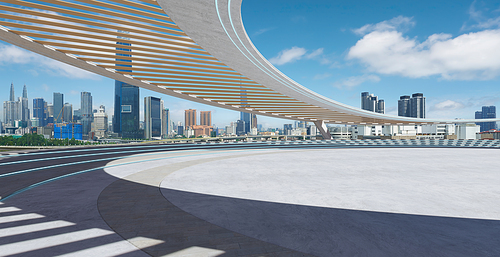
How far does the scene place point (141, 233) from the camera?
11.9 ft

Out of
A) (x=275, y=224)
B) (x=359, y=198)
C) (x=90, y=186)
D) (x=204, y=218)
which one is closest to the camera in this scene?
(x=275, y=224)

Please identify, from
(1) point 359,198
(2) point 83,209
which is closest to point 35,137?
(2) point 83,209

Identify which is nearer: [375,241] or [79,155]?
[375,241]

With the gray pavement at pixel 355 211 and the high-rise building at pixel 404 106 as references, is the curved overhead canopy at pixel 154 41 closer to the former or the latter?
the gray pavement at pixel 355 211

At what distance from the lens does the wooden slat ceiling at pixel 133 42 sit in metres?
7.65

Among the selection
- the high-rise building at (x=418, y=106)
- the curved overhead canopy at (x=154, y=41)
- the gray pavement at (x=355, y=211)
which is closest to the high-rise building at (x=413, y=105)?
the high-rise building at (x=418, y=106)

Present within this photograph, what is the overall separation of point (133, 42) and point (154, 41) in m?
0.87

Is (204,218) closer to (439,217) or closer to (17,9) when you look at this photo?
(439,217)

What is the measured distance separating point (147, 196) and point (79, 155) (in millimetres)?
10018

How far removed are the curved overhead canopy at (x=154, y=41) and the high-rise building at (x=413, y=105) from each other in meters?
188

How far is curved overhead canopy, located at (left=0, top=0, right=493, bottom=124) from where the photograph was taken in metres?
7.31

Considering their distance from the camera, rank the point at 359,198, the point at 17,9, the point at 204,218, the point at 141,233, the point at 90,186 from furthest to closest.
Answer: the point at 17,9 < the point at 90,186 < the point at 359,198 < the point at 204,218 < the point at 141,233

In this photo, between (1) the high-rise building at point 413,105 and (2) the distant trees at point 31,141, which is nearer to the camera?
(2) the distant trees at point 31,141

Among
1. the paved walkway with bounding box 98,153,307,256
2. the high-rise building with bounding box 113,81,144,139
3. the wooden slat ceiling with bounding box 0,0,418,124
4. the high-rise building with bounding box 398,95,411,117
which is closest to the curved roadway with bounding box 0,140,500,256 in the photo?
the paved walkway with bounding box 98,153,307,256
